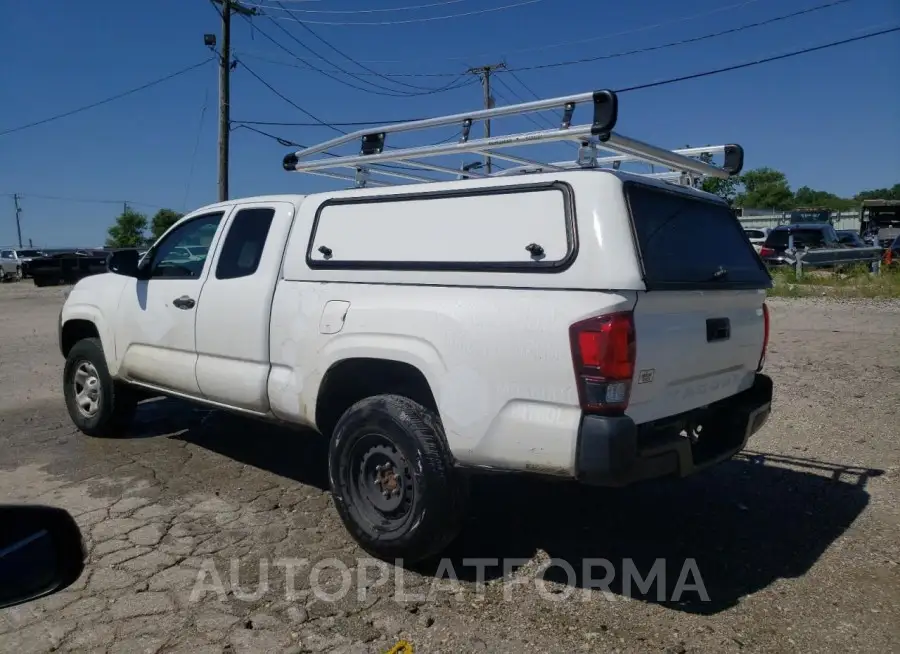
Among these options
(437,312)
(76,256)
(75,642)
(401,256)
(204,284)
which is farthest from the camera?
(76,256)

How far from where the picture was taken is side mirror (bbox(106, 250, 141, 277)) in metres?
5.45

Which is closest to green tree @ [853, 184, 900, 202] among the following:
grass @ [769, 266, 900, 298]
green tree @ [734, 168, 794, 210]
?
green tree @ [734, 168, 794, 210]

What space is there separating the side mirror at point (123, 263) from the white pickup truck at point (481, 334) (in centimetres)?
83

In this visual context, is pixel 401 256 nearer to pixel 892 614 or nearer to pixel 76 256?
pixel 892 614

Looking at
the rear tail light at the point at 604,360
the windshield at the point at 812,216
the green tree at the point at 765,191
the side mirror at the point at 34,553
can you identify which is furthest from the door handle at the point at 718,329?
the green tree at the point at 765,191

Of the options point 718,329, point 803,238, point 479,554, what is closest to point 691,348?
point 718,329

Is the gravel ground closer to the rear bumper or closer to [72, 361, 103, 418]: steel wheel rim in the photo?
[72, 361, 103, 418]: steel wheel rim

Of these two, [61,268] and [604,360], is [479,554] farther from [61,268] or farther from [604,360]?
[61,268]

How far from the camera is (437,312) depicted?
351cm

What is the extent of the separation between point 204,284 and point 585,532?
300 centimetres

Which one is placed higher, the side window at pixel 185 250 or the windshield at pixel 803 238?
the windshield at pixel 803 238

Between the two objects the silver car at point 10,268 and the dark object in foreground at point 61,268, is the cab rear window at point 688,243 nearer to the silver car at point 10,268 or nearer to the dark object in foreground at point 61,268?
the dark object in foreground at point 61,268

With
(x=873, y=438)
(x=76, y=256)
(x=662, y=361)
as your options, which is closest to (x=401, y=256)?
(x=662, y=361)

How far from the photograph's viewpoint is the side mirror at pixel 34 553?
153 cm
